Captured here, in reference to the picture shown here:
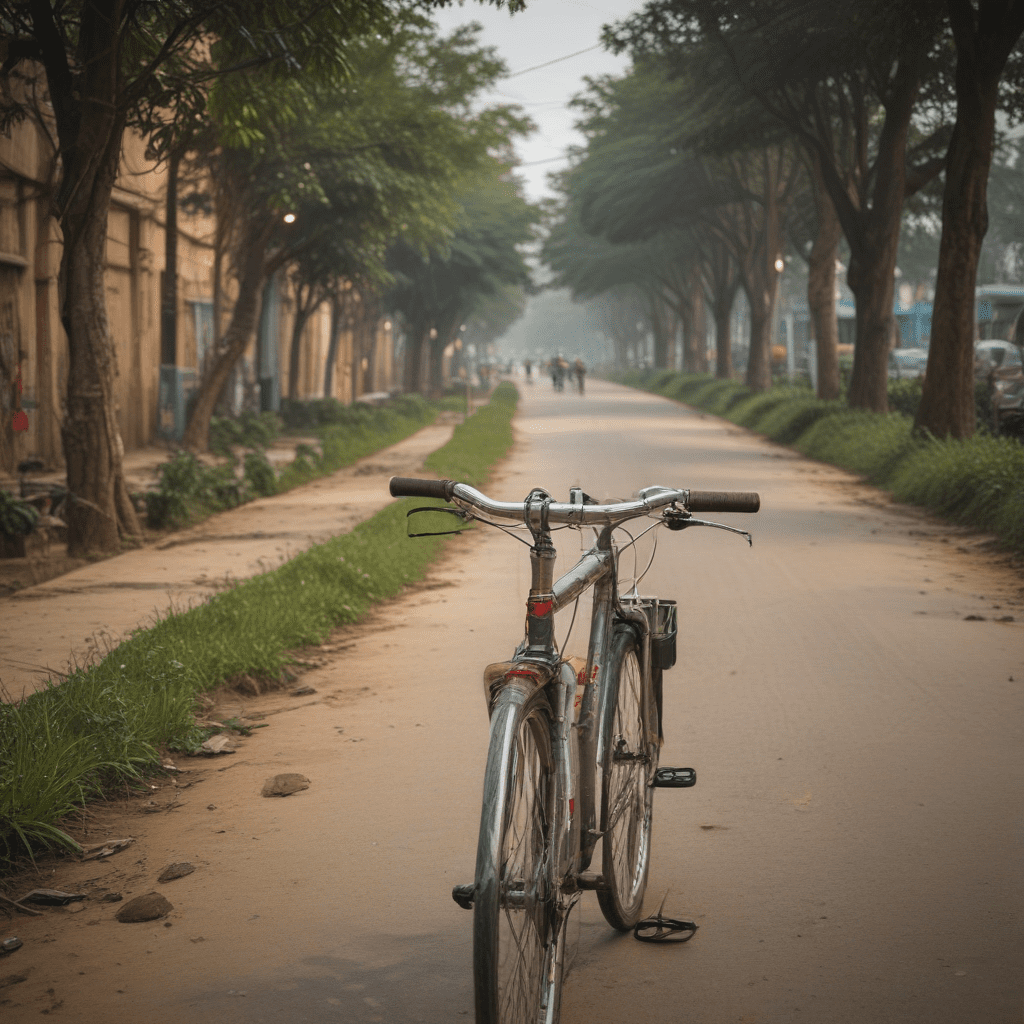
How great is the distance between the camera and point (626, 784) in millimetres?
3924

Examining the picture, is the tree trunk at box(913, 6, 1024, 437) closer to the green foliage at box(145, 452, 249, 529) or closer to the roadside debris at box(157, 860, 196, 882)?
the green foliage at box(145, 452, 249, 529)

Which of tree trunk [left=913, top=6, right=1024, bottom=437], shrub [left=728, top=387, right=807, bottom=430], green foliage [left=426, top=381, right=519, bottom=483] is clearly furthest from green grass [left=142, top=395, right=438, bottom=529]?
tree trunk [left=913, top=6, right=1024, bottom=437]

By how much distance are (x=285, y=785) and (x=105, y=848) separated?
33.1 inches

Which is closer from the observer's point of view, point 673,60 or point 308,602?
point 308,602

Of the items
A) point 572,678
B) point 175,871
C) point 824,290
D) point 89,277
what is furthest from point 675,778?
point 824,290

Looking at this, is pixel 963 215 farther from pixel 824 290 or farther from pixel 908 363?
pixel 908 363

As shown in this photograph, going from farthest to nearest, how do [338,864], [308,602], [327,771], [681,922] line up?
[308,602] → [327,771] → [338,864] → [681,922]

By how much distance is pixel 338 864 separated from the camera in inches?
177

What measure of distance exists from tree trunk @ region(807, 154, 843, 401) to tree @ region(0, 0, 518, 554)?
16.0 meters

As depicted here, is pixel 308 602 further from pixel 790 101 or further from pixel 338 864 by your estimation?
pixel 790 101

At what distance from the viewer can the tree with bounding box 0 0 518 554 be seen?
1059cm

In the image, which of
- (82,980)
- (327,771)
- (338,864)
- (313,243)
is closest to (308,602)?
(327,771)

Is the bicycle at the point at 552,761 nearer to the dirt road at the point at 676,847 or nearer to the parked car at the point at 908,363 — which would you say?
the dirt road at the point at 676,847

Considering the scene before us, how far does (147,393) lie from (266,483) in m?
7.83
